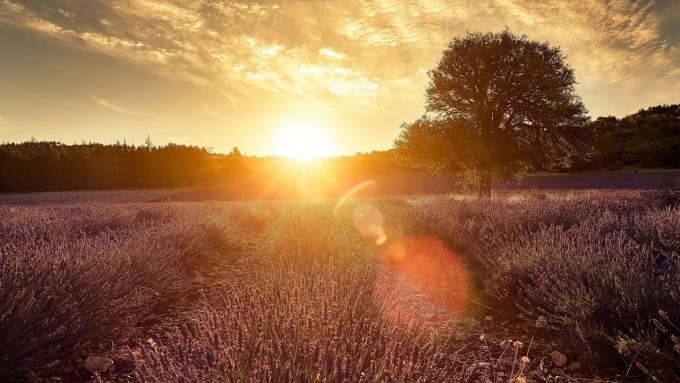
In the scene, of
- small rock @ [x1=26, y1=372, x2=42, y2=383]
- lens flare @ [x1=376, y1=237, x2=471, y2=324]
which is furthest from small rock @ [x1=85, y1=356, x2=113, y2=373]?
lens flare @ [x1=376, y1=237, x2=471, y2=324]

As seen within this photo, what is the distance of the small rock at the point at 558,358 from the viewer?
2.96 m

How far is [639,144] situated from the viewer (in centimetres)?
4134

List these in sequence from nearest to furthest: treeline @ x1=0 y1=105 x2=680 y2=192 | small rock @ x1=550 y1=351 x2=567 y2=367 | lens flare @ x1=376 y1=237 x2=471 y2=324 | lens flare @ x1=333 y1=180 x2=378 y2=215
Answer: small rock @ x1=550 y1=351 x2=567 y2=367 → lens flare @ x1=376 y1=237 x2=471 y2=324 → lens flare @ x1=333 y1=180 x2=378 y2=215 → treeline @ x1=0 y1=105 x2=680 y2=192

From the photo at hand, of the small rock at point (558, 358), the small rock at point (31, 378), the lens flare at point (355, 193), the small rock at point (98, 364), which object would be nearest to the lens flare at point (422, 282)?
the small rock at point (558, 358)

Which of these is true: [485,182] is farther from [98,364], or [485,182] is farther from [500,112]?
[98,364]

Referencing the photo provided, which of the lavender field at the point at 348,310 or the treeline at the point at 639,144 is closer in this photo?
the lavender field at the point at 348,310

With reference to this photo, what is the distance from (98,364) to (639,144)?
51547 mm

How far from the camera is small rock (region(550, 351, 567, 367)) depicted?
2.96 metres

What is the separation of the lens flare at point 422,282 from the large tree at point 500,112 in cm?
1007

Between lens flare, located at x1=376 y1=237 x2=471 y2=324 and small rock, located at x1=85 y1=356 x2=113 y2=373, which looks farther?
lens flare, located at x1=376 y1=237 x2=471 y2=324

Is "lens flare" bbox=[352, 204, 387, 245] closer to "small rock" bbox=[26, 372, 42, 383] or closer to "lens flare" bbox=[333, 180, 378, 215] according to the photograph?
"lens flare" bbox=[333, 180, 378, 215]

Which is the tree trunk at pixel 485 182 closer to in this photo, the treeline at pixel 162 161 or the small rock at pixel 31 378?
the small rock at pixel 31 378

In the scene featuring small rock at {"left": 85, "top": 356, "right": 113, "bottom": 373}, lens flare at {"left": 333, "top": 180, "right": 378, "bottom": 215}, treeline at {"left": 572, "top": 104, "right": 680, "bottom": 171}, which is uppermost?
treeline at {"left": 572, "top": 104, "right": 680, "bottom": 171}

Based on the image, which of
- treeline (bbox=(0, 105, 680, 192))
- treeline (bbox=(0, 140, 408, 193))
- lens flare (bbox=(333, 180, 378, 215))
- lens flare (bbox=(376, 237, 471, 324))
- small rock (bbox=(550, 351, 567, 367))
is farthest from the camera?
treeline (bbox=(0, 140, 408, 193))
